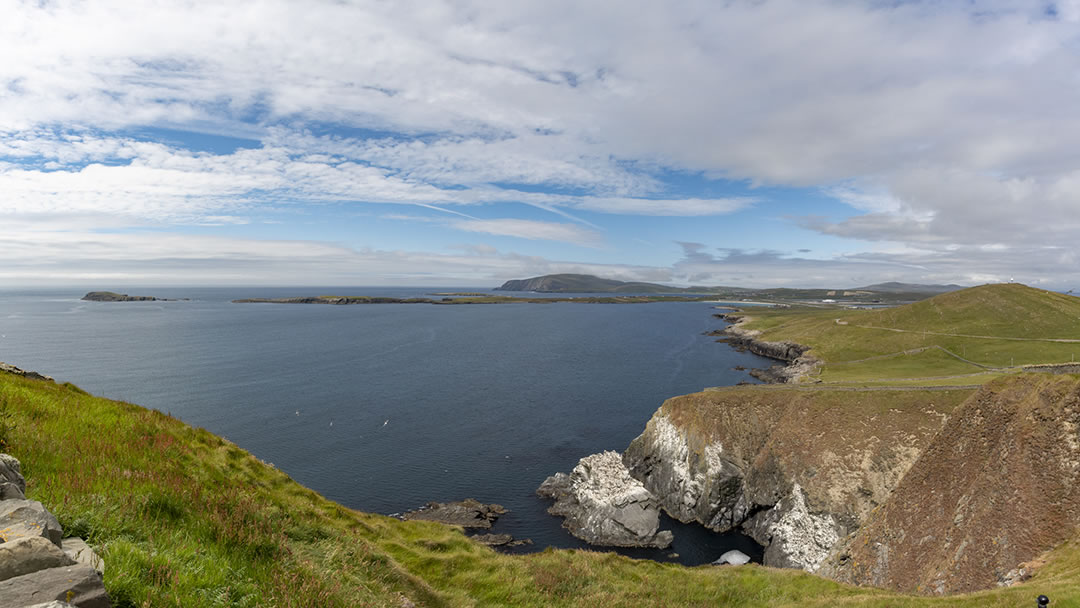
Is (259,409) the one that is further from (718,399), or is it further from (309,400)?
(718,399)

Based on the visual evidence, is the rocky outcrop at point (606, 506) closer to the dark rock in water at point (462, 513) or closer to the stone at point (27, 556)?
the dark rock in water at point (462, 513)

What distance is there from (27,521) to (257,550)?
481cm

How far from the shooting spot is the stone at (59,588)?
562cm

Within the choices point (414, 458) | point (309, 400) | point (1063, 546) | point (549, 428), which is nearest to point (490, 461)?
point (414, 458)

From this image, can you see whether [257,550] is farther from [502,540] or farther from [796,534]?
[796,534]

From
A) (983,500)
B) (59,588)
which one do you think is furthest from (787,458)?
(59,588)

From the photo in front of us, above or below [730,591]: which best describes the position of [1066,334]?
above

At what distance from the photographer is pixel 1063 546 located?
26312 mm

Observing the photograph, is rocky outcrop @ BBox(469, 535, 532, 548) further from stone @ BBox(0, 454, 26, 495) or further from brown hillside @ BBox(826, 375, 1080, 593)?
stone @ BBox(0, 454, 26, 495)

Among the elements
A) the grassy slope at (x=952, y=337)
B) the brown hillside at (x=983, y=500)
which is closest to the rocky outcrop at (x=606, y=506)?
the brown hillside at (x=983, y=500)

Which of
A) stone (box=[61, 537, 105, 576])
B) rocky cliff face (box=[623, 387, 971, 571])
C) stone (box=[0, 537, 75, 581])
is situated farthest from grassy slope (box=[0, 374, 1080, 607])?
rocky cliff face (box=[623, 387, 971, 571])

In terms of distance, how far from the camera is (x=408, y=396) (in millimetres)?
94562

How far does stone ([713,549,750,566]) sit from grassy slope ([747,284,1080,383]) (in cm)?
5065

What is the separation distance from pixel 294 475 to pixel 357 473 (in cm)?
758
